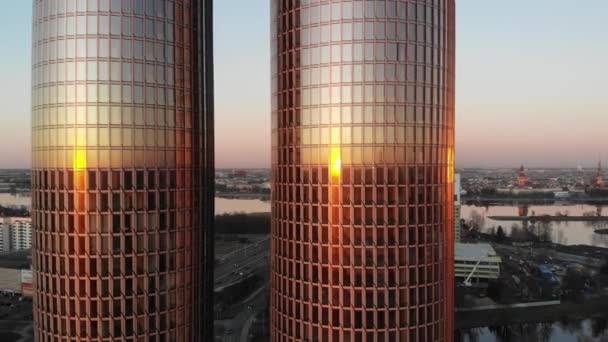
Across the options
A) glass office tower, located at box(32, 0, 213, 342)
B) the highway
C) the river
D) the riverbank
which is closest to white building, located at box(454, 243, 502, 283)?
the riverbank

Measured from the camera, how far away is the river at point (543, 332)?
4163 inches

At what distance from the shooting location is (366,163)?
4656 cm

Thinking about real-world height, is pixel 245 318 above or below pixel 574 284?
below

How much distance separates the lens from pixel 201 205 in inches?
2116

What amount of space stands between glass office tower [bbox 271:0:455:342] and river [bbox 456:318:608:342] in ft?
219

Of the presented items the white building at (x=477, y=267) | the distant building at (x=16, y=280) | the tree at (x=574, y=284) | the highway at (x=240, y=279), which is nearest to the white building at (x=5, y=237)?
the distant building at (x=16, y=280)

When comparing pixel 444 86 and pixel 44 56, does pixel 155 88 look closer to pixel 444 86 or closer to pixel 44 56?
pixel 44 56

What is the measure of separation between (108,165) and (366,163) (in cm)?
2643

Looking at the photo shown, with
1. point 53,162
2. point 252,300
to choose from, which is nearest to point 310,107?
point 53,162

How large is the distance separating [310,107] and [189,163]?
1511cm

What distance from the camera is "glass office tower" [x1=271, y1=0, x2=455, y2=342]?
46406 millimetres

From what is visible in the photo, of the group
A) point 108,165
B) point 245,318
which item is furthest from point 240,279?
point 108,165

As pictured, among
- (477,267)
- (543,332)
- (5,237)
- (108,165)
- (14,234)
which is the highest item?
(108,165)

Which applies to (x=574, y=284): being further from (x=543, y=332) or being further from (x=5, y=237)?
(x=5, y=237)
